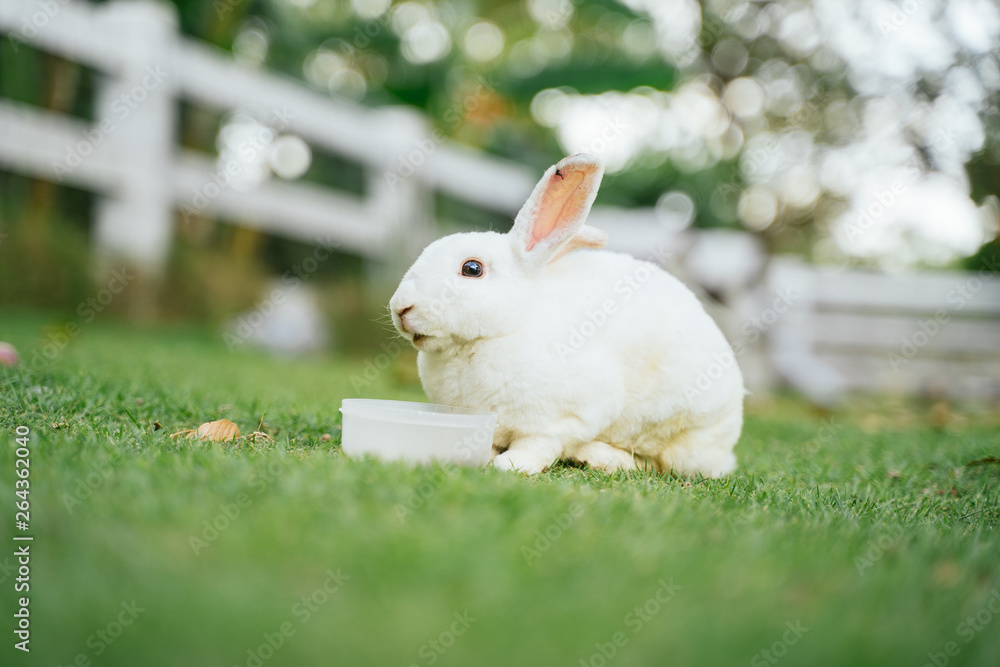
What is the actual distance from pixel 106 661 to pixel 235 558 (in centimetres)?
23

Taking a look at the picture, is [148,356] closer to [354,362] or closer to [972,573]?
[354,362]

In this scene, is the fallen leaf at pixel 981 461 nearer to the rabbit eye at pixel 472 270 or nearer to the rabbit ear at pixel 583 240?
the rabbit ear at pixel 583 240

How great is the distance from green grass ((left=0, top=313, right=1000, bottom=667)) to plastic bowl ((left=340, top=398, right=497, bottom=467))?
0.11 m

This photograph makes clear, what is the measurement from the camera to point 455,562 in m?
1.12

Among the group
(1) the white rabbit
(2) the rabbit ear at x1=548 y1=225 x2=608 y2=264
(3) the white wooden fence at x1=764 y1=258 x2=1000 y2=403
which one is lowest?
(3) the white wooden fence at x1=764 y1=258 x2=1000 y2=403

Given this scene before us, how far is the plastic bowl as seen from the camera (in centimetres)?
178

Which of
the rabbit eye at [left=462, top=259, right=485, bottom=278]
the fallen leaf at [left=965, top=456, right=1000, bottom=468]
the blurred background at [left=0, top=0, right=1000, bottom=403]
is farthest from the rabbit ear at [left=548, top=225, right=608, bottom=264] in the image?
the blurred background at [left=0, top=0, right=1000, bottom=403]

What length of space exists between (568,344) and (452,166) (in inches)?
295

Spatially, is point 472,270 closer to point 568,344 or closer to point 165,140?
point 568,344

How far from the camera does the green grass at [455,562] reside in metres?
0.95

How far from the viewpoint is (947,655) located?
3.41 feet

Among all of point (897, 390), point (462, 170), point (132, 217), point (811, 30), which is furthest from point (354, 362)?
point (811, 30)

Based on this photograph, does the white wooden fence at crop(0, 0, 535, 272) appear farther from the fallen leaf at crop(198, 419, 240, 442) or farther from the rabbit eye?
the rabbit eye

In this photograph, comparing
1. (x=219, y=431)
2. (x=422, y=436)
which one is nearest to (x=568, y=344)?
(x=422, y=436)
